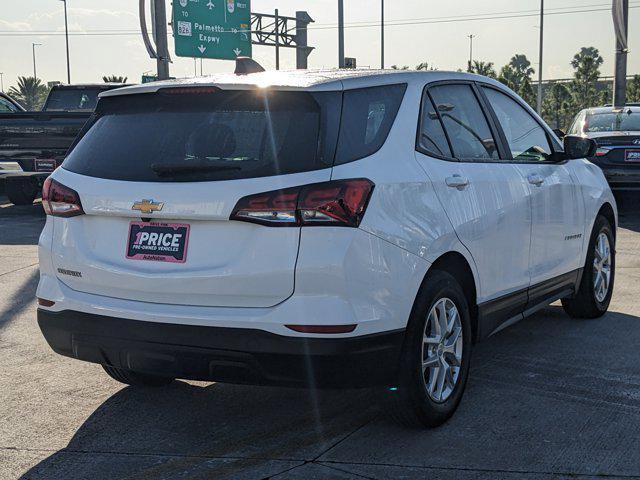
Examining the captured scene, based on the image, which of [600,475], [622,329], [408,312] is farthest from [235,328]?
[622,329]

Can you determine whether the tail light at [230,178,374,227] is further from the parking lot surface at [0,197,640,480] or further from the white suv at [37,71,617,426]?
the parking lot surface at [0,197,640,480]

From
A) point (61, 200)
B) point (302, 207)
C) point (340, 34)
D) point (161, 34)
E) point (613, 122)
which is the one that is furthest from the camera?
point (340, 34)

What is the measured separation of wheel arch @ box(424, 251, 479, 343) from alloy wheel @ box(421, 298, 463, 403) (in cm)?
17

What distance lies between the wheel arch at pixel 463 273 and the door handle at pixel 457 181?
34cm

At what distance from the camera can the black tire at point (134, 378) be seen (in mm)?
4879

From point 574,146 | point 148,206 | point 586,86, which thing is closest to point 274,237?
point 148,206

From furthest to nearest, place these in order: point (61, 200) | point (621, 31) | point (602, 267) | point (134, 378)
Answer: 1. point (621, 31)
2. point (602, 267)
3. point (134, 378)
4. point (61, 200)

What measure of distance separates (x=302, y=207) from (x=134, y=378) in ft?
6.00

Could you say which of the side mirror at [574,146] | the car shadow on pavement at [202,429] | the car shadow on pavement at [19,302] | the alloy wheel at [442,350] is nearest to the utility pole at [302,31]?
the car shadow on pavement at [19,302]

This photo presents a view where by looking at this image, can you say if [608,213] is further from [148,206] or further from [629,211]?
[629,211]

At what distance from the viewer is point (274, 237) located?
365 cm

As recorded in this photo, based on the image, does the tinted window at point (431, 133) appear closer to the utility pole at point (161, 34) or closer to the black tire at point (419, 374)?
the black tire at point (419, 374)

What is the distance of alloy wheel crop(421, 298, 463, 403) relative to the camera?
13.9 ft

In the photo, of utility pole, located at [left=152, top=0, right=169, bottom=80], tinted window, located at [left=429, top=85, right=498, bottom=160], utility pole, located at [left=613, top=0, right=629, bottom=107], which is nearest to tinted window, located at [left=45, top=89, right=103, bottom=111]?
utility pole, located at [left=152, top=0, right=169, bottom=80]
